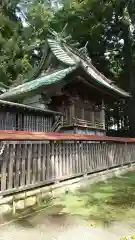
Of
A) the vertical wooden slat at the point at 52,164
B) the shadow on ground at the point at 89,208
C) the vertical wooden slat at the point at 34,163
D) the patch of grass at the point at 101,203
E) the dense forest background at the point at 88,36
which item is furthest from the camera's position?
the dense forest background at the point at 88,36

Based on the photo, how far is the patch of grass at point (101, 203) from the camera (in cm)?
560

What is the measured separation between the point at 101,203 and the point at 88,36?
1012 inches

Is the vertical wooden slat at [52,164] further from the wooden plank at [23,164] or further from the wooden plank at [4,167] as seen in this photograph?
the wooden plank at [4,167]

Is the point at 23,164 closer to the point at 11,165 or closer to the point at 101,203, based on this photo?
the point at 11,165

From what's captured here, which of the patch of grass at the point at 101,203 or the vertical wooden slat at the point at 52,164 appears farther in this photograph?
the vertical wooden slat at the point at 52,164

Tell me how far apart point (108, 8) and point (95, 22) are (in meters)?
1.99

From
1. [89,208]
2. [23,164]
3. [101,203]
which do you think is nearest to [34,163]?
[23,164]

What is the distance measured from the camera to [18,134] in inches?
237

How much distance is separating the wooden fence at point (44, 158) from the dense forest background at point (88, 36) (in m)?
16.8

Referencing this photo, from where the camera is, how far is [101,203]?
21.8ft

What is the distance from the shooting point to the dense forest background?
27469 millimetres

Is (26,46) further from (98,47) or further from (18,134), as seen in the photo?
(18,134)

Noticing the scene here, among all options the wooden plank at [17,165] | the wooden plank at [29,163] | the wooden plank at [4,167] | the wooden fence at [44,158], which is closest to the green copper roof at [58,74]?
the wooden fence at [44,158]

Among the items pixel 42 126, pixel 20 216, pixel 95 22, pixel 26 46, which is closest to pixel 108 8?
pixel 95 22
